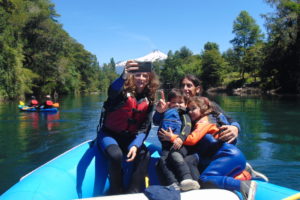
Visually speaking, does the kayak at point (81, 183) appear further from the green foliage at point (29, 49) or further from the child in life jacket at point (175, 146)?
the green foliage at point (29, 49)

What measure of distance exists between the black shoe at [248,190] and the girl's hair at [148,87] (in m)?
1.26

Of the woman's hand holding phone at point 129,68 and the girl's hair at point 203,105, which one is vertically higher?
the woman's hand holding phone at point 129,68

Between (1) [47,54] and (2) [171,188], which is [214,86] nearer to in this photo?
(1) [47,54]

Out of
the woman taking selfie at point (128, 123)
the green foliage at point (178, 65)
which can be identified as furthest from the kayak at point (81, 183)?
the green foliage at point (178, 65)

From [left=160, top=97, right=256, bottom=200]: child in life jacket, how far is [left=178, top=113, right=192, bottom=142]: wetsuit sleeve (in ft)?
0.13

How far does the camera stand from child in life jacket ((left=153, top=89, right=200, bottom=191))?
2.31m

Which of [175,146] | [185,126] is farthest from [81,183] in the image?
[185,126]

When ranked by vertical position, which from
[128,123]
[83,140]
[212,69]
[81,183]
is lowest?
[83,140]

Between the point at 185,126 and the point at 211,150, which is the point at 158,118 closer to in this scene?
the point at 185,126

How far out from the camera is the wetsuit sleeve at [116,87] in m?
2.54

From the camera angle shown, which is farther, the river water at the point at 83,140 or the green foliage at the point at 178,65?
the green foliage at the point at 178,65

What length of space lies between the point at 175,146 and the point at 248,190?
0.72 meters

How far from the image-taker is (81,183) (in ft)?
8.50

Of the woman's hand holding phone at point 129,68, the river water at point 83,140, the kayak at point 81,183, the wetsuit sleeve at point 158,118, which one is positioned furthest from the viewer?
the river water at point 83,140
